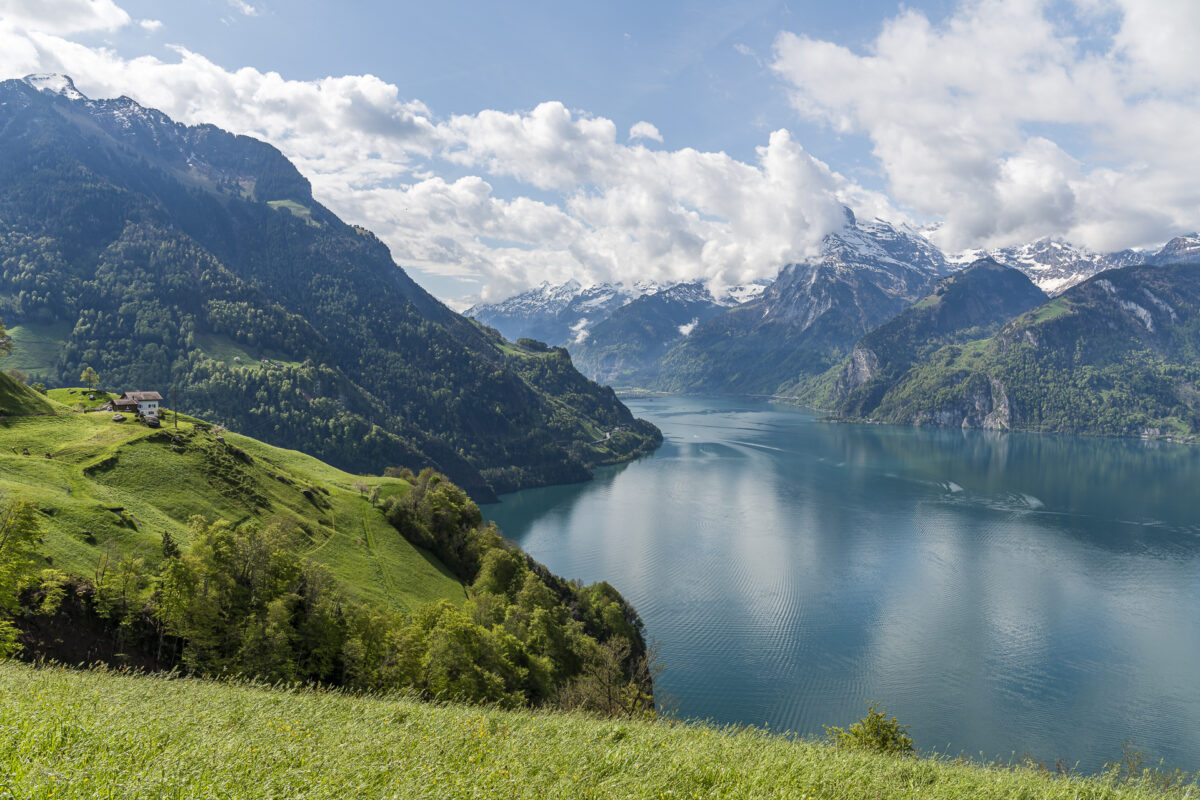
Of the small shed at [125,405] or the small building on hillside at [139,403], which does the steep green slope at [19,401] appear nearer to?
the small shed at [125,405]

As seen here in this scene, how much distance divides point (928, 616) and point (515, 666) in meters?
78.2

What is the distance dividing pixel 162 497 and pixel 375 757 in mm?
64355

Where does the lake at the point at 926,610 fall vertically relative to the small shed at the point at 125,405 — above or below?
A: below

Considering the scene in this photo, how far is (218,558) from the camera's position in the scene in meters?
42.1

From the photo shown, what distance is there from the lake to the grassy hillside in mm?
38409

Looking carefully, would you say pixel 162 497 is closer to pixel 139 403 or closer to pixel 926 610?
pixel 139 403

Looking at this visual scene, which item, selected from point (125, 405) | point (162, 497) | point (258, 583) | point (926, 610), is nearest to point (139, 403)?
point (125, 405)

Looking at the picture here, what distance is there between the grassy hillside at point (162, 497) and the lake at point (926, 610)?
38409mm

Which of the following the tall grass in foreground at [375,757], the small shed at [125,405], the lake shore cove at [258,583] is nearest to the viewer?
the tall grass in foreground at [375,757]

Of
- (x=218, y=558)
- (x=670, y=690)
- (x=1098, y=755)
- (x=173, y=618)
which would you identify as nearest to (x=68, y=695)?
(x=173, y=618)

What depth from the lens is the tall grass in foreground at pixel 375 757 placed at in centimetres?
1130

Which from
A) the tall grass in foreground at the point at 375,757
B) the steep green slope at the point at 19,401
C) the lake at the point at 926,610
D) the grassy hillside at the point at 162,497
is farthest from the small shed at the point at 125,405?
the tall grass in foreground at the point at 375,757

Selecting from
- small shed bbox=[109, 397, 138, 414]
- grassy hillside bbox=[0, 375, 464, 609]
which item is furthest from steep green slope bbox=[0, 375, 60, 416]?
small shed bbox=[109, 397, 138, 414]

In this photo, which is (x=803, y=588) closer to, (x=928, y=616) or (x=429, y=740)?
(x=928, y=616)
